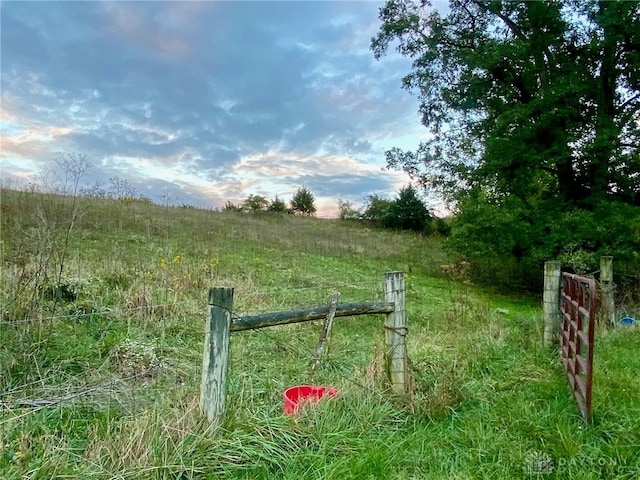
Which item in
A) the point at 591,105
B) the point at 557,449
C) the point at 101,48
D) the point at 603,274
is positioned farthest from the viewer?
the point at 591,105

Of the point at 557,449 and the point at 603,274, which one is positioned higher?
the point at 603,274

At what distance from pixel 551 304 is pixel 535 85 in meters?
7.61

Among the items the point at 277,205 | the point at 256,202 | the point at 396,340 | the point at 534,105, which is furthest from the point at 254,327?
the point at 256,202

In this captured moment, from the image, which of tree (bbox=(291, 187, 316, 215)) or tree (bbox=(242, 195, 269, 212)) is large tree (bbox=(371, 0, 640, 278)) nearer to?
tree (bbox=(242, 195, 269, 212))

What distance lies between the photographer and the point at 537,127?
9.82 meters

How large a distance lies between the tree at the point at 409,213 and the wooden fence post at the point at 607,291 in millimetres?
15916

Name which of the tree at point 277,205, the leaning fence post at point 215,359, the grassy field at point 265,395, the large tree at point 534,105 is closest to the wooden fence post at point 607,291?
the grassy field at point 265,395

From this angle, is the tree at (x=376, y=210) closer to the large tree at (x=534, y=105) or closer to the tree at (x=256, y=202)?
the tree at (x=256, y=202)

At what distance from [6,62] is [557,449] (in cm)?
655

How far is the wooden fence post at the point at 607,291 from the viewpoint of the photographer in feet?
20.9

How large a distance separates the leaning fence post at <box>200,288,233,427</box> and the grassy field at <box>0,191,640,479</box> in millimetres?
83

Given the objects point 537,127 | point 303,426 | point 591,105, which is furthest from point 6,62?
point 591,105

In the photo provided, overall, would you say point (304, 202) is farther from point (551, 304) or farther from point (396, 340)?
point (396, 340)

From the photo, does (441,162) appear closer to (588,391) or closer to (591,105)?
(591,105)
